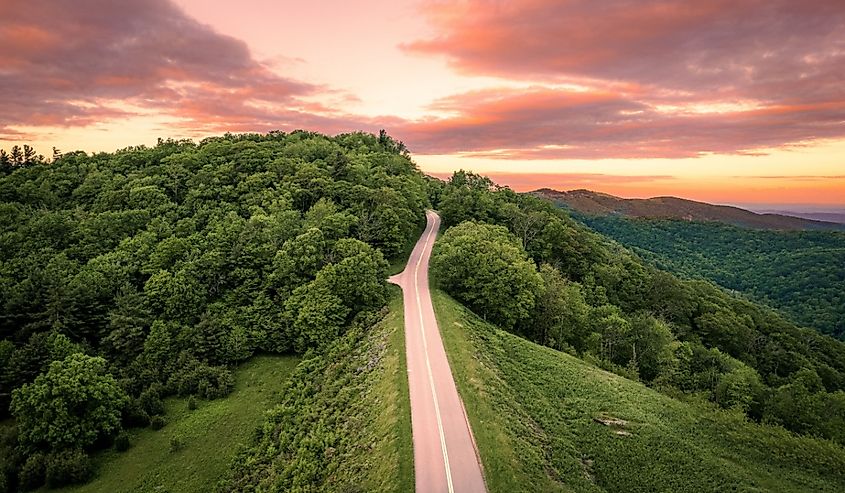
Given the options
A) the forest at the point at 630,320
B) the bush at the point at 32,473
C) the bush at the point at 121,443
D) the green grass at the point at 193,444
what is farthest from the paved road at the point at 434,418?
the bush at the point at 32,473

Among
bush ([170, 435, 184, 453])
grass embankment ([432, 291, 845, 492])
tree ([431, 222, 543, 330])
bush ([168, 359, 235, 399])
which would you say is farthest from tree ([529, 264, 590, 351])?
bush ([170, 435, 184, 453])

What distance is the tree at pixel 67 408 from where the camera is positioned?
36.7 m

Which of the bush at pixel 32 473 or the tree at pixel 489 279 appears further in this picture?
the tree at pixel 489 279

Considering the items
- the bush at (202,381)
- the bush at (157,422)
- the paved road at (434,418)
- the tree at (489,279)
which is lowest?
the bush at (157,422)

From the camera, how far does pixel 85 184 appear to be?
8831 cm

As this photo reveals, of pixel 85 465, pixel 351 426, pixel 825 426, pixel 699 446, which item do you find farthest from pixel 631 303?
pixel 85 465

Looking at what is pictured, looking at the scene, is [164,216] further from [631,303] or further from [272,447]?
[631,303]

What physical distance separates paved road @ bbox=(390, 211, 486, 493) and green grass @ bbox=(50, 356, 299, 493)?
51.9 ft

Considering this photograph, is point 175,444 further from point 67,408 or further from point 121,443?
point 67,408

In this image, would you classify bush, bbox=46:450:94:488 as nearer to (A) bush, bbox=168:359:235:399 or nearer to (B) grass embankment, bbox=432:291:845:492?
(A) bush, bbox=168:359:235:399

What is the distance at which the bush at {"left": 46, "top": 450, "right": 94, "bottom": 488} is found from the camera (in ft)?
111

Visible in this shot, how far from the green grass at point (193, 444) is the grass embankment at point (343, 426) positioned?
2572 mm

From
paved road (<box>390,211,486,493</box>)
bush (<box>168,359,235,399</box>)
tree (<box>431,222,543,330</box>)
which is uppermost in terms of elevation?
tree (<box>431,222,543,330</box>)

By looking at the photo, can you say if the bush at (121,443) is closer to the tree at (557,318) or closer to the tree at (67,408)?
the tree at (67,408)
